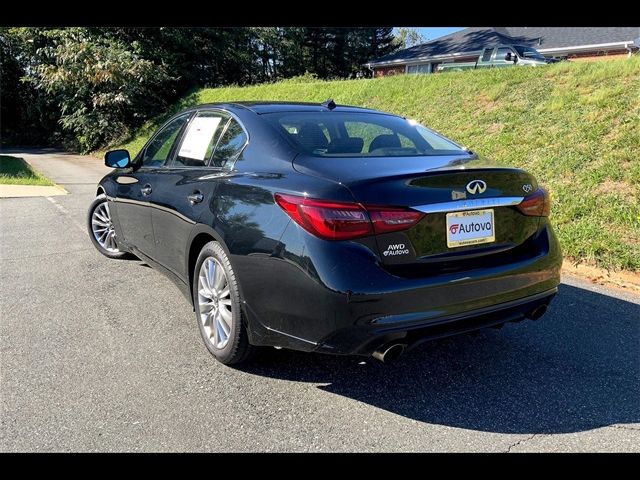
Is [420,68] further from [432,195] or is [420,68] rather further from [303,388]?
[303,388]

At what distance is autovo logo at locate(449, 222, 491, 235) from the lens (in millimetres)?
2617

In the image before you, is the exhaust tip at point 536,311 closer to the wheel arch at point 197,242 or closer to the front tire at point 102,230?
the wheel arch at point 197,242

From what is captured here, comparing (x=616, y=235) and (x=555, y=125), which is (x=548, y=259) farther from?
(x=555, y=125)

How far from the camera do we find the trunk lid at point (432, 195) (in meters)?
2.51

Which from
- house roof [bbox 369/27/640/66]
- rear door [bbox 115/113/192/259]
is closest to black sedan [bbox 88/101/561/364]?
rear door [bbox 115/113/192/259]

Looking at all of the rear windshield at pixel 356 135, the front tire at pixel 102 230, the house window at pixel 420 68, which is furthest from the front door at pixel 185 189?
the house window at pixel 420 68

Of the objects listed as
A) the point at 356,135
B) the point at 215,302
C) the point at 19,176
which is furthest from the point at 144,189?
the point at 19,176

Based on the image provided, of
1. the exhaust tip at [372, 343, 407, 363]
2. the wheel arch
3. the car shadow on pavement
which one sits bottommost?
the car shadow on pavement

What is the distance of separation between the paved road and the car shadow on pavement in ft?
0.03

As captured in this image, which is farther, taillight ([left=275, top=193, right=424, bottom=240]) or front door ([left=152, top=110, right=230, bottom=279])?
front door ([left=152, top=110, right=230, bottom=279])

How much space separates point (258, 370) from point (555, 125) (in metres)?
7.39

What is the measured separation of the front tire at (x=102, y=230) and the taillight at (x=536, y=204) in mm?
4017

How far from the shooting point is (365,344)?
2.49 meters

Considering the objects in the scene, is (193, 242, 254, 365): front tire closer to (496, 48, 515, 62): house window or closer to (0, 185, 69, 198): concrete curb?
(0, 185, 69, 198): concrete curb
